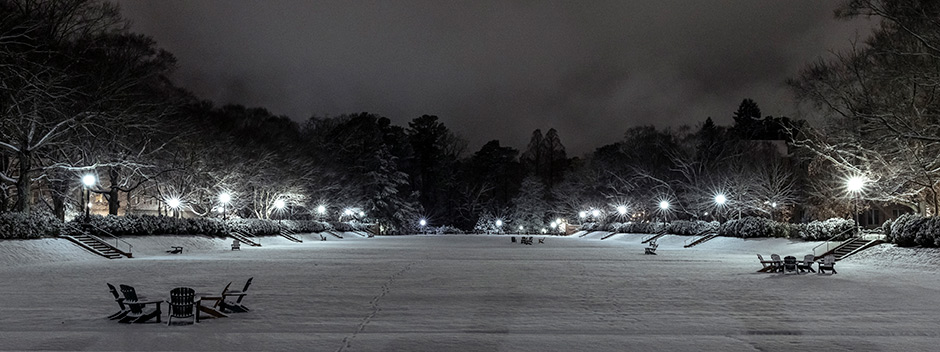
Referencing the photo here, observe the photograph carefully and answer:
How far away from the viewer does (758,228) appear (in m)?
36.6

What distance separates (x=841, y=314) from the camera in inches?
428

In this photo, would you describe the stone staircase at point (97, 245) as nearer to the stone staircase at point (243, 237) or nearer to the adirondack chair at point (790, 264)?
the stone staircase at point (243, 237)

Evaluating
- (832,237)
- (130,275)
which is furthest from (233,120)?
(832,237)

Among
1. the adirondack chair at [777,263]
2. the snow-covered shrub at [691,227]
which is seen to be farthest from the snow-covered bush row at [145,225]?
the snow-covered shrub at [691,227]

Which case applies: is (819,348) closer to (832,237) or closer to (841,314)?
(841,314)

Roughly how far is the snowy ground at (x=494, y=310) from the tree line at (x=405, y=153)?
685cm

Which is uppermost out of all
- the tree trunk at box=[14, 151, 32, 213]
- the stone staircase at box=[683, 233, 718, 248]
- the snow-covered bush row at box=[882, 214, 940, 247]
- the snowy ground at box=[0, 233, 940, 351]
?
the tree trunk at box=[14, 151, 32, 213]

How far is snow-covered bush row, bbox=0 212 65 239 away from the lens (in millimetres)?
24172

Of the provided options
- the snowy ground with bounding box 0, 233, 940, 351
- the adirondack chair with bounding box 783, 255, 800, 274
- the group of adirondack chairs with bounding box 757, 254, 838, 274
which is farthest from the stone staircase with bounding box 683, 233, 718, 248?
the adirondack chair with bounding box 783, 255, 800, 274

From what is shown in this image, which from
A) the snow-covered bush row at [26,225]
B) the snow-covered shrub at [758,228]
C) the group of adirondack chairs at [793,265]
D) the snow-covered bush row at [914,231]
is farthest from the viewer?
the snow-covered shrub at [758,228]

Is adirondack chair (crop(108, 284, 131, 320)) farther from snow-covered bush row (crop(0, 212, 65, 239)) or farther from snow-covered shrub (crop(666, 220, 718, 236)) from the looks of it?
snow-covered shrub (crop(666, 220, 718, 236))

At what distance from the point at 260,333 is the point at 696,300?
839 centimetres

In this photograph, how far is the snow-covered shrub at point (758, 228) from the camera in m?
34.6

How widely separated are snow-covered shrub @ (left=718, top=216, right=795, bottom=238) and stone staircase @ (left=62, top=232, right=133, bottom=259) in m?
32.6
